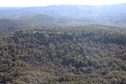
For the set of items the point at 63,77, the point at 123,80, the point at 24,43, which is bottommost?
the point at 63,77

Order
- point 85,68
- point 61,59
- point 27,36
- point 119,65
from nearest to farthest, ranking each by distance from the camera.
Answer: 1. point 119,65
2. point 85,68
3. point 61,59
4. point 27,36

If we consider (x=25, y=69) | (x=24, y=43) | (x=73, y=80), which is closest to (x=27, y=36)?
(x=24, y=43)

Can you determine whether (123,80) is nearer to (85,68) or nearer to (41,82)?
(85,68)

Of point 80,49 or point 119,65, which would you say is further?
point 80,49

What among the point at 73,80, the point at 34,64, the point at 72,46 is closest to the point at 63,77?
the point at 73,80

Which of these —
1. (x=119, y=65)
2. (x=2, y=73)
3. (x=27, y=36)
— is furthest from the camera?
(x=27, y=36)

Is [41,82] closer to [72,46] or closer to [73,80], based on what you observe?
[73,80]

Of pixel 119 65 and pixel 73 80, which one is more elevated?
pixel 119 65
